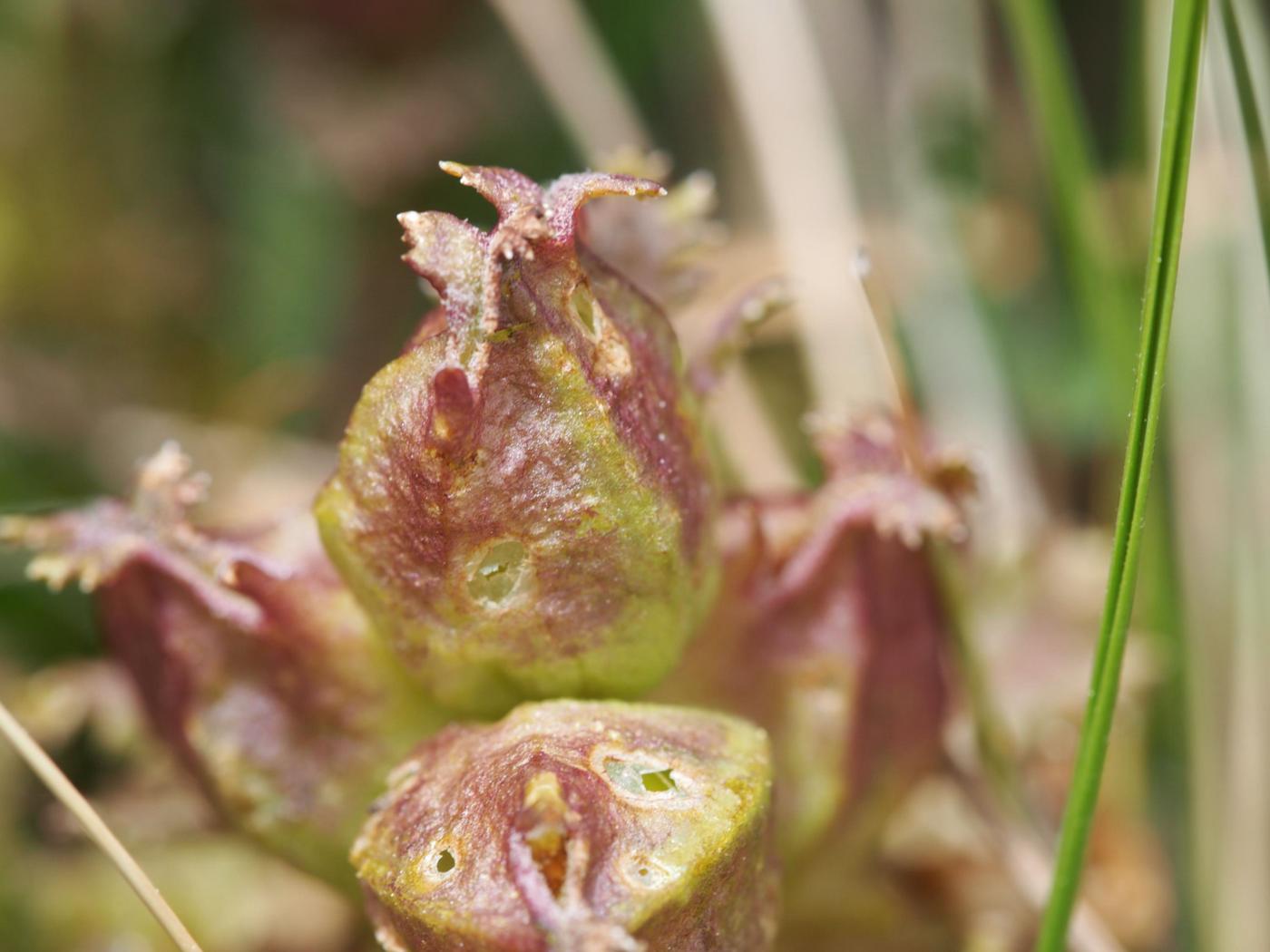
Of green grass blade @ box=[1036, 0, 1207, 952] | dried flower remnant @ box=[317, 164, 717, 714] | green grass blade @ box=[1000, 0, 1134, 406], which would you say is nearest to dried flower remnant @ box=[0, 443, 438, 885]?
dried flower remnant @ box=[317, 164, 717, 714]

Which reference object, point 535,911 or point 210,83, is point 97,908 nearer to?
point 535,911

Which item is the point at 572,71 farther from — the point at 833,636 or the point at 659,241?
the point at 833,636

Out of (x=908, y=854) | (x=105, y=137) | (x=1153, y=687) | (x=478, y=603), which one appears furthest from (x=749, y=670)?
(x=105, y=137)

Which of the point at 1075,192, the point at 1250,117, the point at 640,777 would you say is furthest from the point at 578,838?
the point at 1075,192

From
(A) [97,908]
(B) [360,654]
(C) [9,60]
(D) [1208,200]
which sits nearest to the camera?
(B) [360,654]

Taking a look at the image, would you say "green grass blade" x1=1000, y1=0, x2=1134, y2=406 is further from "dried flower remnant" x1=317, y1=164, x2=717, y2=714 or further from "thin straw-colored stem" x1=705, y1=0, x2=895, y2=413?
"dried flower remnant" x1=317, y1=164, x2=717, y2=714
